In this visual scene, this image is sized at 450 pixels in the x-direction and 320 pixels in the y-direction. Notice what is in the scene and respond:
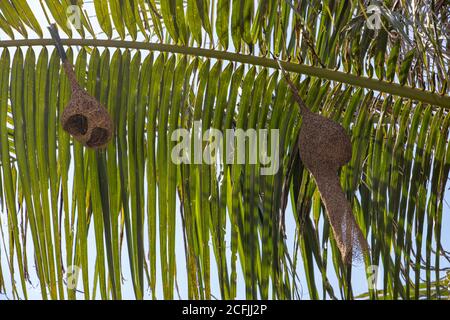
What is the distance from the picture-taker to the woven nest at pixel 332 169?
1.99 meters

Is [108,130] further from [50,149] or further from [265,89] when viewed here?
[265,89]

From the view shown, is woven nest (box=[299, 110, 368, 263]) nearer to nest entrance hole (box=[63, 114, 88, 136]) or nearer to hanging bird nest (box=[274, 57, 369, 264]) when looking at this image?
hanging bird nest (box=[274, 57, 369, 264])

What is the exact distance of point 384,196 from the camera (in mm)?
2594

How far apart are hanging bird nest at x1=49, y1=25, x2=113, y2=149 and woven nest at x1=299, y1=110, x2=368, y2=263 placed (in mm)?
497

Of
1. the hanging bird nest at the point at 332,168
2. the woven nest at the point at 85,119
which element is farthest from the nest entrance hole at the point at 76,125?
the hanging bird nest at the point at 332,168

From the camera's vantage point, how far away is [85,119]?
7.75 ft

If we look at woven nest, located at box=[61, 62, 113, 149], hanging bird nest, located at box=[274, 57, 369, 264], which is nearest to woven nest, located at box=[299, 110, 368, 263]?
hanging bird nest, located at box=[274, 57, 369, 264]

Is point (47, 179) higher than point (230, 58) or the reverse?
Result: the reverse

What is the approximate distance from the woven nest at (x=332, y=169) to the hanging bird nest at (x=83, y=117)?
1.63ft

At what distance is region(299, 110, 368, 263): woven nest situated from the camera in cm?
199

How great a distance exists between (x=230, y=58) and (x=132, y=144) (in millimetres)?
362
